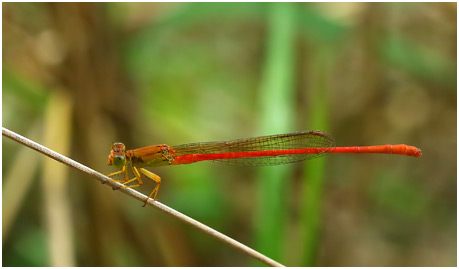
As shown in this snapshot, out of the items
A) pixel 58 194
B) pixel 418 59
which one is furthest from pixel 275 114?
pixel 418 59

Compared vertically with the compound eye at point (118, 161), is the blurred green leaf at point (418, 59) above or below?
above

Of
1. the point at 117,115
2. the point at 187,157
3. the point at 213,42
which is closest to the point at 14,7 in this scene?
the point at 117,115

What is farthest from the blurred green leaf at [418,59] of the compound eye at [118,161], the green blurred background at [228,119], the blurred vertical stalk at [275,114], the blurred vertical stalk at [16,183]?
the blurred vertical stalk at [16,183]

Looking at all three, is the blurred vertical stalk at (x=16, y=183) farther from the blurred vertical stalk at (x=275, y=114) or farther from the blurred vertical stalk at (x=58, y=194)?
the blurred vertical stalk at (x=275, y=114)

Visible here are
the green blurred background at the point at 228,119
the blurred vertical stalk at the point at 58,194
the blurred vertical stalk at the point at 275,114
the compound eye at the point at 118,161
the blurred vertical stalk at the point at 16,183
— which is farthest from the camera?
the green blurred background at the point at 228,119

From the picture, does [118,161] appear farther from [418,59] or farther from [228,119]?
[418,59]

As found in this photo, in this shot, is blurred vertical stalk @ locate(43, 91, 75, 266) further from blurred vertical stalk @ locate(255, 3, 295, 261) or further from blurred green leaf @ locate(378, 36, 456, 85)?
blurred green leaf @ locate(378, 36, 456, 85)
